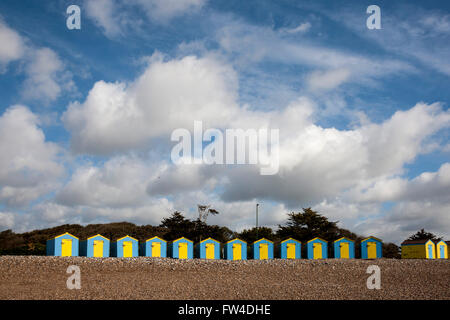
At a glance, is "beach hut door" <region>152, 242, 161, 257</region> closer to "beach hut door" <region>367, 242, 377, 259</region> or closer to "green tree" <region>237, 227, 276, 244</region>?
"beach hut door" <region>367, 242, 377, 259</region>

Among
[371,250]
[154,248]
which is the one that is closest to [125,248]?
[154,248]

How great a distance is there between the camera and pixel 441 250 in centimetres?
3152

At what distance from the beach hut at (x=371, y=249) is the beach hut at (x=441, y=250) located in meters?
4.71

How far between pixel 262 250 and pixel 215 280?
12.6 meters

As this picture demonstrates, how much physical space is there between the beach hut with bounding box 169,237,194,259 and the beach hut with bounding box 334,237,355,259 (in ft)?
36.1

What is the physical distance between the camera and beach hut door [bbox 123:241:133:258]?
26.7 metres

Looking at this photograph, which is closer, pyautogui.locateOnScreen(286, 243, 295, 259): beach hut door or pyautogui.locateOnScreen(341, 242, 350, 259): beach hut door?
pyautogui.locateOnScreen(286, 243, 295, 259): beach hut door

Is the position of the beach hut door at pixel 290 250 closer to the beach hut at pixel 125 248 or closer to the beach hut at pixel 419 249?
the beach hut at pixel 419 249

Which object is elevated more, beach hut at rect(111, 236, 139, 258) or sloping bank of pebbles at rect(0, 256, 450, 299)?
beach hut at rect(111, 236, 139, 258)

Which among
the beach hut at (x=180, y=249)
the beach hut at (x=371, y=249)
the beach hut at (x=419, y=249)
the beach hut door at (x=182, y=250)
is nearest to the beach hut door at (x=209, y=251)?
the beach hut at (x=180, y=249)

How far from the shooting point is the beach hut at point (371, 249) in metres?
30.3

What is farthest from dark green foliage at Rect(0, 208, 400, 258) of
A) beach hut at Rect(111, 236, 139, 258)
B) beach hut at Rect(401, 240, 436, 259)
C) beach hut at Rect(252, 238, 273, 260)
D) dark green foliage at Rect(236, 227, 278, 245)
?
beach hut at Rect(111, 236, 139, 258)
